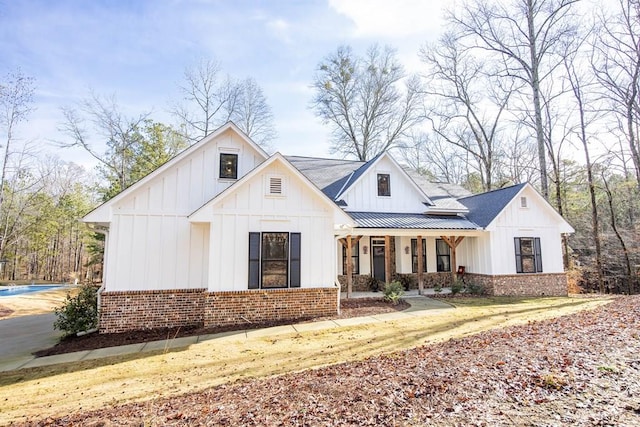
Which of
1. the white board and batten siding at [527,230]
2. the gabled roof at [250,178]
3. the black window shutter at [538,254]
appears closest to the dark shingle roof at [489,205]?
the white board and batten siding at [527,230]

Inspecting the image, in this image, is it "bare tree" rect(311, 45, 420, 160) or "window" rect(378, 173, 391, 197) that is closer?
"window" rect(378, 173, 391, 197)

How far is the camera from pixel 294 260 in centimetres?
885

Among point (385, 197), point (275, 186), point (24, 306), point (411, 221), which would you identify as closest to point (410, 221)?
point (411, 221)

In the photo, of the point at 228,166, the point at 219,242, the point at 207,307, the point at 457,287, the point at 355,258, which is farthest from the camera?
the point at 355,258

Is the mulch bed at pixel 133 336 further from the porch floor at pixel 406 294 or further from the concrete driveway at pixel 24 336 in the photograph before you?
the porch floor at pixel 406 294

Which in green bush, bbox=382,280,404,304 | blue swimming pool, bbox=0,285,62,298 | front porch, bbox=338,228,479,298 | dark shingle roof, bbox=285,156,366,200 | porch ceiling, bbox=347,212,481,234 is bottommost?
blue swimming pool, bbox=0,285,62,298

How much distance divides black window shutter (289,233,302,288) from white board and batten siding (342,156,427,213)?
15.0ft

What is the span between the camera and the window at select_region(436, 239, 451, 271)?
14.2 m

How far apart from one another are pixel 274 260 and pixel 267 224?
39.7 inches

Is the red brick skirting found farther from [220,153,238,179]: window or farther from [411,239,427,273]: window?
[411,239,427,273]: window

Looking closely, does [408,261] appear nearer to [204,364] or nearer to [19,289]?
[204,364]

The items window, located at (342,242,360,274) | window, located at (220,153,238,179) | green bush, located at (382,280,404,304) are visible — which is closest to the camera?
window, located at (220,153,238,179)

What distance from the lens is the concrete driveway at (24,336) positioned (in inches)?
289

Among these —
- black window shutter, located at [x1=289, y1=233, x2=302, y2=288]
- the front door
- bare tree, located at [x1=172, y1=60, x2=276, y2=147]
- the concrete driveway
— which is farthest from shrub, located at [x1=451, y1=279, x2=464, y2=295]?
bare tree, located at [x1=172, y1=60, x2=276, y2=147]
